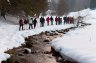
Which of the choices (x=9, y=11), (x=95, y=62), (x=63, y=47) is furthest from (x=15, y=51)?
(x=9, y=11)

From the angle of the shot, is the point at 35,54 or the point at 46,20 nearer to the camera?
the point at 35,54

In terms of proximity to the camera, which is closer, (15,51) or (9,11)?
(15,51)

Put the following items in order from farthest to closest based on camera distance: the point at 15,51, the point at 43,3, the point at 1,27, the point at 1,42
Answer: the point at 43,3 → the point at 1,27 → the point at 1,42 → the point at 15,51

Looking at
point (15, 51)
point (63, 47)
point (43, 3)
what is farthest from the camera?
point (43, 3)

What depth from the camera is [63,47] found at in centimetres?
2042

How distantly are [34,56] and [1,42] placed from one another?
12.5 feet

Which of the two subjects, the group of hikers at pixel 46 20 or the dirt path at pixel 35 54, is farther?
the group of hikers at pixel 46 20

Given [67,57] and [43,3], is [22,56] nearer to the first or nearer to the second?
[67,57]

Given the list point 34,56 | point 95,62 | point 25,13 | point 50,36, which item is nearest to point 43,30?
point 50,36

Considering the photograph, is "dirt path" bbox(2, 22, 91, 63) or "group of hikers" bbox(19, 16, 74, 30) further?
"group of hikers" bbox(19, 16, 74, 30)

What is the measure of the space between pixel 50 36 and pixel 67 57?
12993mm

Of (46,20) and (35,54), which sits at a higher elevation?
(35,54)

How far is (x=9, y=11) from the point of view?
40.2 metres

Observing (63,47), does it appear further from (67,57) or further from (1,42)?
(1,42)
